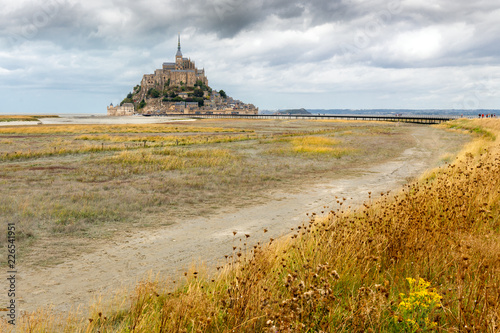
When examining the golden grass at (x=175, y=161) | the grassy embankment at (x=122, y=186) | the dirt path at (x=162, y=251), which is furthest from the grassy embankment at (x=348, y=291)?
the golden grass at (x=175, y=161)

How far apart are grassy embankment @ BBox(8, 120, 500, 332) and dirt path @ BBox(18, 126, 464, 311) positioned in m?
0.99

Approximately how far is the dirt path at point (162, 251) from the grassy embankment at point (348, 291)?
992mm

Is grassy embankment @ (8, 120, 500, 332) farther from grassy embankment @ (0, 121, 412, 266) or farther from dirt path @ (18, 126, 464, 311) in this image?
grassy embankment @ (0, 121, 412, 266)

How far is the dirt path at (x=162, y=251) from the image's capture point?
601 cm

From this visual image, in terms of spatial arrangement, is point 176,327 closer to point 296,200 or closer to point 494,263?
point 494,263

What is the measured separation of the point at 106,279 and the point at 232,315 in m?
3.49

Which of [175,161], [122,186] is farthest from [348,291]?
[175,161]

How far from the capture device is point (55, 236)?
899 centimetres

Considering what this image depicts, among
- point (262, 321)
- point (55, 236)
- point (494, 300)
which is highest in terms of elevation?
point (494, 300)

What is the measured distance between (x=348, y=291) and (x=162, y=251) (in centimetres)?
451

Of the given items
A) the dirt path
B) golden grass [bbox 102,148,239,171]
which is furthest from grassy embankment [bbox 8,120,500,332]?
golden grass [bbox 102,148,239,171]

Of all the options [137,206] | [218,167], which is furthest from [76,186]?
[218,167]

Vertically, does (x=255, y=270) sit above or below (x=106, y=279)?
above

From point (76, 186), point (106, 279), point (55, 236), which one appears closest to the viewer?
point (106, 279)
